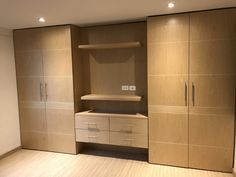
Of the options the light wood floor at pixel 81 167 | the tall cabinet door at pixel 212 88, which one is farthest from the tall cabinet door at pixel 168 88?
the light wood floor at pixel 81 167

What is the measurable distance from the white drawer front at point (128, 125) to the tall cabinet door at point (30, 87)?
1.38 m

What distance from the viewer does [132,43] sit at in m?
3.29

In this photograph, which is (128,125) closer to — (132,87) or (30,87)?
(132,87)

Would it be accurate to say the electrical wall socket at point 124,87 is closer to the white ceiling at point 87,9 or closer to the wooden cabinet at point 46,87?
the wooden cabinet at point 46,87

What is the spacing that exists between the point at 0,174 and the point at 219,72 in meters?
3.57

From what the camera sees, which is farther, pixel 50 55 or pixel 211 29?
pixel 50 55

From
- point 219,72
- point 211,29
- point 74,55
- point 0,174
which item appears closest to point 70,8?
point 74,55

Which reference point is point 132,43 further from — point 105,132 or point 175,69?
point 105,132

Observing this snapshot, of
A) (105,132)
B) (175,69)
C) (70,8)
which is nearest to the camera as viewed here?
(70,8)

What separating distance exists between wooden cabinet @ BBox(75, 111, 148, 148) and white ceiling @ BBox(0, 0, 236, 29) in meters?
1.60

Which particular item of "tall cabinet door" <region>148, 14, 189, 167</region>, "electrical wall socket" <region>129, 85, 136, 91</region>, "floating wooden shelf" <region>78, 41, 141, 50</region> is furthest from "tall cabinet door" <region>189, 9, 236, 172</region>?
"electrical wall socket" <region>129, 85, 136, 91</region>

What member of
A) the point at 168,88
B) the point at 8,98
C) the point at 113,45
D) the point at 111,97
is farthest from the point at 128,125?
the point at 8,98

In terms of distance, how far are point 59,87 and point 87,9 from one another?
1.57 metres

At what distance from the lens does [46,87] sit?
12.3 ft
